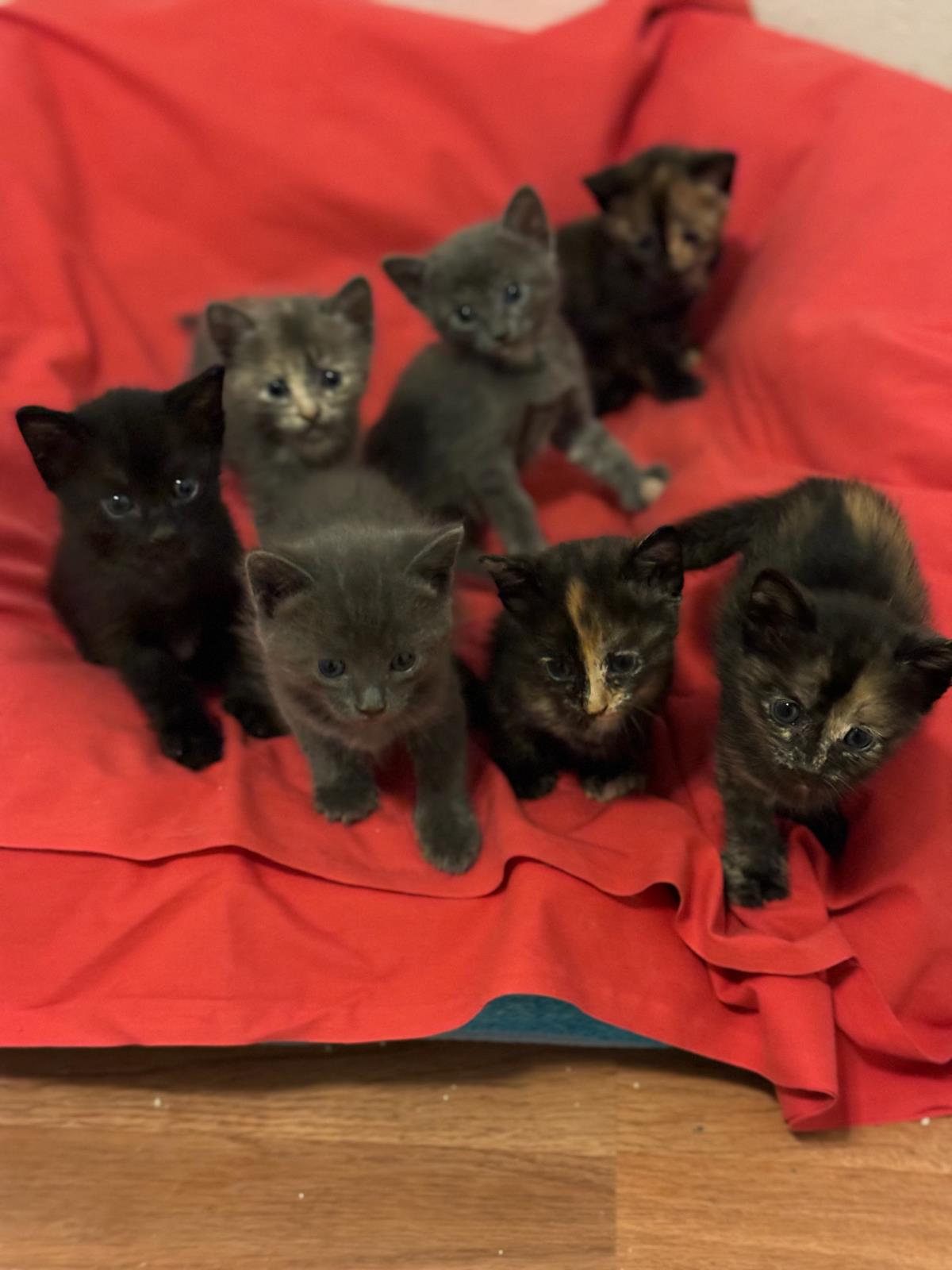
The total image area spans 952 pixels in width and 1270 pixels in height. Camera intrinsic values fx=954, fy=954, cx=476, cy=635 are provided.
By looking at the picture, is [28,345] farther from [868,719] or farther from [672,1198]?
[672,1198]

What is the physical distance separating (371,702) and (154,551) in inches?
18.5

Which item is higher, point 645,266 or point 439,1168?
point 645,266

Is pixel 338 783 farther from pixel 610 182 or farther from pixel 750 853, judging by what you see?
pixel 610 182

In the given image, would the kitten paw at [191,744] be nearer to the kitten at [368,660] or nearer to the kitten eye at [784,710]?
the kitten at [368,660]

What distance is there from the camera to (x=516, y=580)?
49.8 inches

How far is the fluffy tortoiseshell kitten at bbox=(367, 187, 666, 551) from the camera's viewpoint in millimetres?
1805

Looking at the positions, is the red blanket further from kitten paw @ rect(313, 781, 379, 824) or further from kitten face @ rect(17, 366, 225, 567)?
kitten face @ rect(17, 366, 225, 567)

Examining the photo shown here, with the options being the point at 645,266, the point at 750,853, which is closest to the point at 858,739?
the point at 750,853

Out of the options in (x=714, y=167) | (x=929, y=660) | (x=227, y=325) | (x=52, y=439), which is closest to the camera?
(x=929, y=660)

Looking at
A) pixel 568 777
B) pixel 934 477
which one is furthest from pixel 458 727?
pixel 934 477

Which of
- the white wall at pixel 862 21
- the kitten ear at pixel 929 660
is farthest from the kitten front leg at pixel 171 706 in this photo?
the white wall at pixel 862 21

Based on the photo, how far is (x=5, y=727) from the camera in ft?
4.44

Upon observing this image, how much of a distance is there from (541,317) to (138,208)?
3.17 feet

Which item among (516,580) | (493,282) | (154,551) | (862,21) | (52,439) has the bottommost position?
(154,551)
